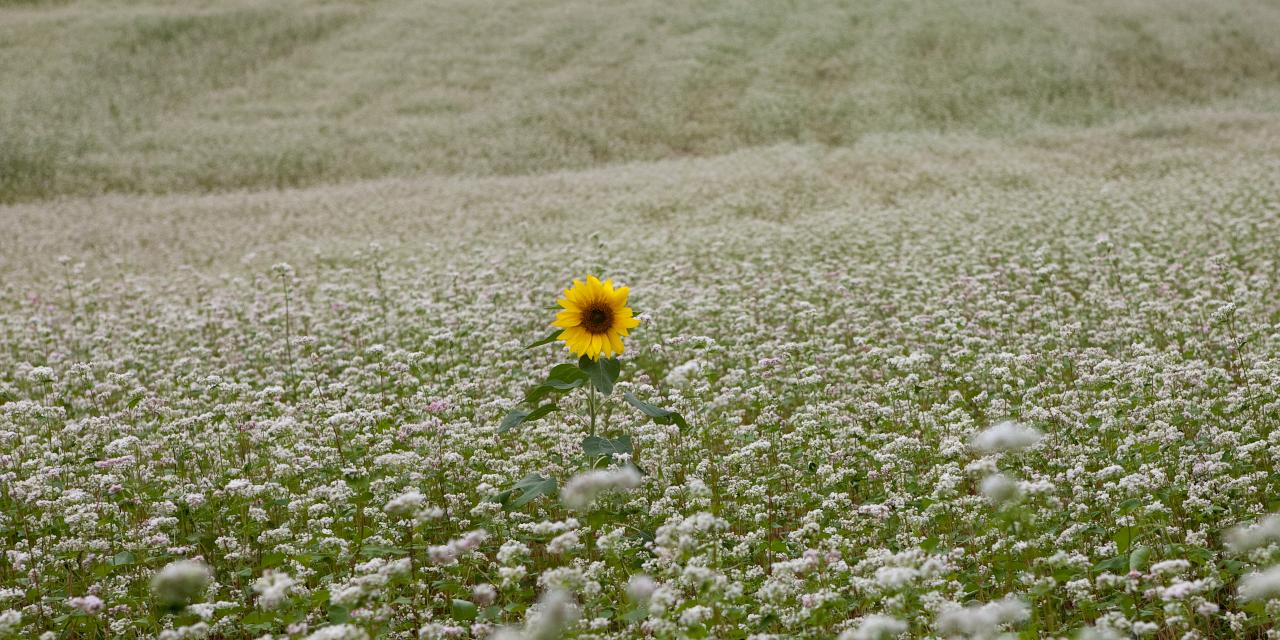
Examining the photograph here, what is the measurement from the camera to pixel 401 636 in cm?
527

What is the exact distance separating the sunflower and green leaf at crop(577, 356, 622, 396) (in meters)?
0.05

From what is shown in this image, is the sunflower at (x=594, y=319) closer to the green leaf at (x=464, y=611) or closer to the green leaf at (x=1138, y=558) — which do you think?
the green leaf at (x=464, y=611)

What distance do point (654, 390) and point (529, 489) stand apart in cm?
293

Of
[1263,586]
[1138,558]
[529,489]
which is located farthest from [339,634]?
[1138,558]

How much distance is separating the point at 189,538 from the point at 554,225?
17.1m

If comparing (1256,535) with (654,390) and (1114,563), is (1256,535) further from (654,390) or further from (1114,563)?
(654,390)

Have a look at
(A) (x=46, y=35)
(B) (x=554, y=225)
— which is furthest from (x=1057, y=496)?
(A) (x=46, y=35)

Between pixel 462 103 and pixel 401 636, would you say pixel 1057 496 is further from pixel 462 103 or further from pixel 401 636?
pixel 462 103

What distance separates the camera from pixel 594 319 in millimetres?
6508

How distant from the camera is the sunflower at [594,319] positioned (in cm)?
647

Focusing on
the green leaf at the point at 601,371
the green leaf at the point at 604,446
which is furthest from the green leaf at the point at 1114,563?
the green leaf at the point at 601,371

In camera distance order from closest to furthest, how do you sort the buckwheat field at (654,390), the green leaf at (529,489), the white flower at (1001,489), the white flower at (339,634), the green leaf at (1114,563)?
1. the white flower at (339,634)
2. the white flower at (1001,489)
3. the green leaf at (1114,563)
4. the buckwheat field at (654,390)
5. the green leaf at (529,489)

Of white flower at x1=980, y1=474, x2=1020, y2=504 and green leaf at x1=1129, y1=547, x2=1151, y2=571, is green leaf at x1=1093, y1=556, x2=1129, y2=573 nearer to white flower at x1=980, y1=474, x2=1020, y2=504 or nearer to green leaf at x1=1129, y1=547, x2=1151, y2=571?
green leaf at x1=1129, y1=547, x2=1151, y2=571

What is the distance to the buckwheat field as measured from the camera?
5.14m
